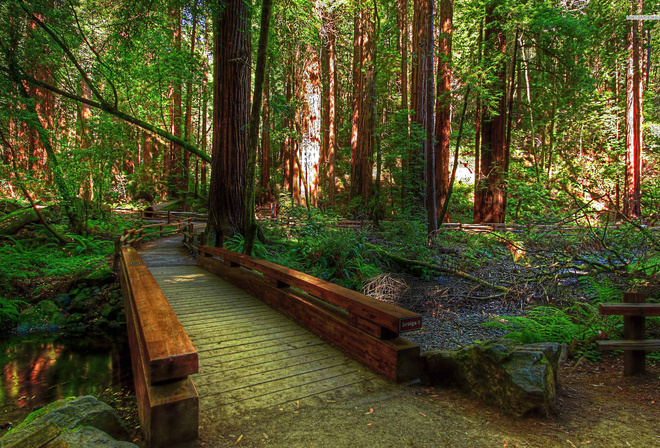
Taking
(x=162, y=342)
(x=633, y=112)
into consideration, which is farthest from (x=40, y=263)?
(x=633, y=112)

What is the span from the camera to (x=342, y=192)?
27359 millimetres

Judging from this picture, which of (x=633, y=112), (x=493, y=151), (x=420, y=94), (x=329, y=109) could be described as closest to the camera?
(x=493, y=151)

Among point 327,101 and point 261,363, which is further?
point 327,101

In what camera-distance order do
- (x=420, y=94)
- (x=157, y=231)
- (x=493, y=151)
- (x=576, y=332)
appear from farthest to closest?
(x=157, y=231)
(x=420, y=94)
(x=493, y=151)
(x=576, y=332)

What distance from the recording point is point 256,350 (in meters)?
4.23

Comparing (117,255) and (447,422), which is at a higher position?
(117,255)

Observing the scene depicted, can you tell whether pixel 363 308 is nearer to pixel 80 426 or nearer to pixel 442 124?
pixel 80 426

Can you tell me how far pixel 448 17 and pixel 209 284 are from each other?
13.8 m

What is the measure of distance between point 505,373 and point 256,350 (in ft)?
8.68

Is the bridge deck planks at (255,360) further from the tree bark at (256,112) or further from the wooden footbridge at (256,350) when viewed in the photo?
the tree bark at (256,112)

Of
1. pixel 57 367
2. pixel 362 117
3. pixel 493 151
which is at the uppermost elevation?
pixel 362 117

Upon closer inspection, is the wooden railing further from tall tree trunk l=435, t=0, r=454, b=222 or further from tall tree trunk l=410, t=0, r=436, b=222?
tall tree trunk l=435, t=0, r=454, b=222

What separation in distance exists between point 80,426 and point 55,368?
5130 mm

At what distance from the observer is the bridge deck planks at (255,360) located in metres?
3.23
